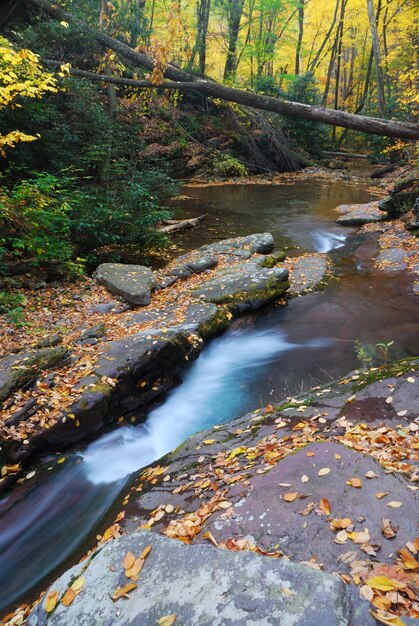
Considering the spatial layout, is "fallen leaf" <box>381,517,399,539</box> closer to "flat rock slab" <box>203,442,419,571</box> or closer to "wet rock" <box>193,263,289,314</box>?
"flat rock slab" <box>203,442,419,571</box>

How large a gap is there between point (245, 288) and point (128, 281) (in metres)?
2.46

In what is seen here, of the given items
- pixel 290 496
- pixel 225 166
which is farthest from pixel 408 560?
pixel 225 166

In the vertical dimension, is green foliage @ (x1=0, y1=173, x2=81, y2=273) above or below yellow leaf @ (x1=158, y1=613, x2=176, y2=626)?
above

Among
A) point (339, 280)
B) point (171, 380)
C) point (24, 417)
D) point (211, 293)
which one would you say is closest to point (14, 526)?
point (24, 417)

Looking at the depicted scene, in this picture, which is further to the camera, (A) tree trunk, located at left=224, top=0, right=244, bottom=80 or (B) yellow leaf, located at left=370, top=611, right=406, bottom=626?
(A) tree trunk, located at left=224, top=0, right=244, bottom=80

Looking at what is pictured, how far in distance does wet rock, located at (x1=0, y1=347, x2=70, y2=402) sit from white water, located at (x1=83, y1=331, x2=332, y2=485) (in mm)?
1197

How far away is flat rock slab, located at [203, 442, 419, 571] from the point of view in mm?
2307

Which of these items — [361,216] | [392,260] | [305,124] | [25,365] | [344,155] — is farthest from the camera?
[344,155]

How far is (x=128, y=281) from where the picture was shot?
8.25m

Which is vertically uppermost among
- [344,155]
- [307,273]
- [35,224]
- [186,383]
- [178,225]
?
[344,155]

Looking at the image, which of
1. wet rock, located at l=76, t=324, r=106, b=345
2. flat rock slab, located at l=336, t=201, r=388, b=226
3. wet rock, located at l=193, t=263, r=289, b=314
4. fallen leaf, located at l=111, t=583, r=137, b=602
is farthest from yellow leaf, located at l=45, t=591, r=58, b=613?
flat rock slab, located at l=336, t=201, r=388, b=226

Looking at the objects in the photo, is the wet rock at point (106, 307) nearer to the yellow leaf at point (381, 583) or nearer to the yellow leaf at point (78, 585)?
the yellow leaf at point (78, 585)

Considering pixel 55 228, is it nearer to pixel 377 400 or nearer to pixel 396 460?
pixel 377 400

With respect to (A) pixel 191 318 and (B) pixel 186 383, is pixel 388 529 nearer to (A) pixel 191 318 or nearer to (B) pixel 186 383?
(B) pixel 186 383
